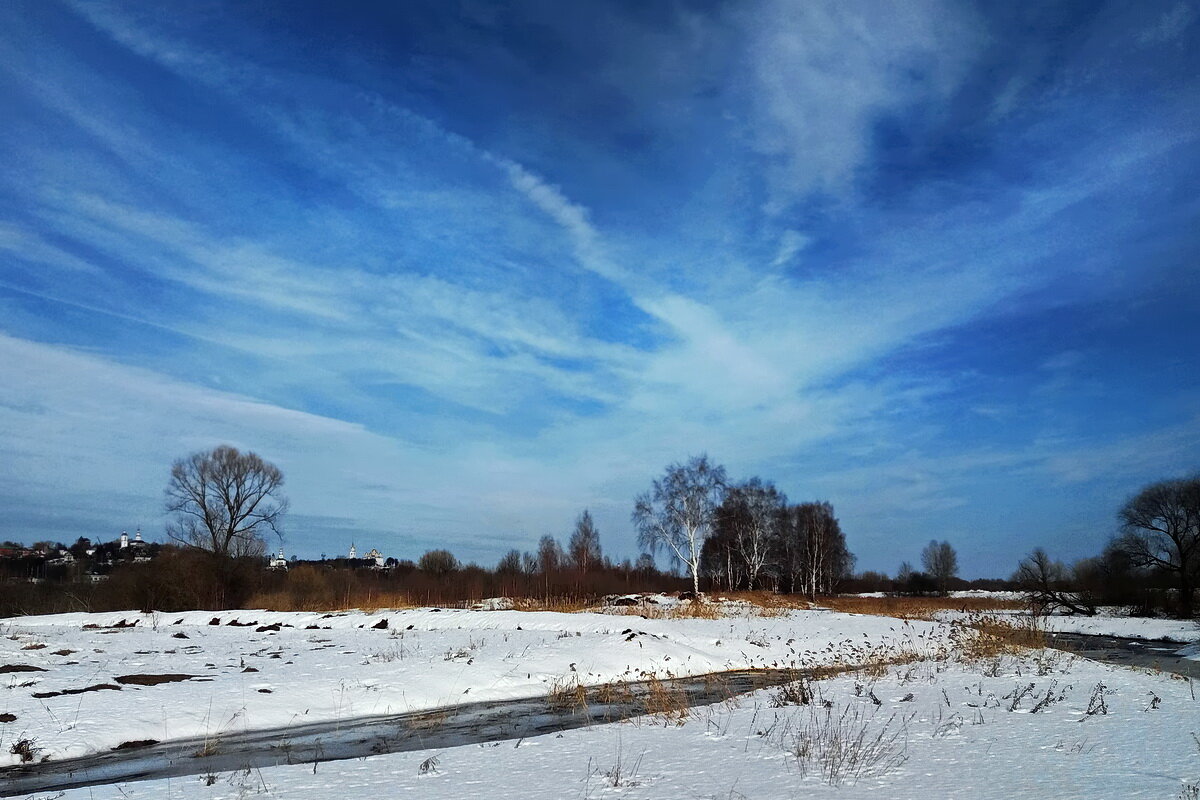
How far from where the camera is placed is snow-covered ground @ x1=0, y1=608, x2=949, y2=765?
33.1 ft

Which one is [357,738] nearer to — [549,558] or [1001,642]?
[1001,642]

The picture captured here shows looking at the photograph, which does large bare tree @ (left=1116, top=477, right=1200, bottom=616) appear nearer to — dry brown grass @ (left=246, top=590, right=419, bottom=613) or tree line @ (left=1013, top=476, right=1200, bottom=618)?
tree line @ (left=1013, top=476, right=1200, bottom=618)

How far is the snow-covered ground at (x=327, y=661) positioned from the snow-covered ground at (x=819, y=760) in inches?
173

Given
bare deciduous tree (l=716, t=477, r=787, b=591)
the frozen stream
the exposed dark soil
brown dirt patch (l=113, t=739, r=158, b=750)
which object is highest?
bare deciduous tree (l=716, t=477, r=787, b=591)

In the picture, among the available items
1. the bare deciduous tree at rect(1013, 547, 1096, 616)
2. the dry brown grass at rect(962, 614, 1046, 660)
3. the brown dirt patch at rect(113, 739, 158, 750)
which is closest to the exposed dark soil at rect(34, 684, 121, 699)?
the brown dirt patch at rect(113, 739, 158, 750)

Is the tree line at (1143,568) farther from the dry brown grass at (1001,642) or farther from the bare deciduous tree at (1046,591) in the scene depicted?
the dry brown grass at (1001,642)

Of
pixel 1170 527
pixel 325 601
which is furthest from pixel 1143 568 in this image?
pixel 325 601

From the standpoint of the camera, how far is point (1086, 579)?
4512 centimetres

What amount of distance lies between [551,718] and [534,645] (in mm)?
7535

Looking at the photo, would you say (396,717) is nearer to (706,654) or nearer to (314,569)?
(706,654)

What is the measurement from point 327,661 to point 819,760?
12.2 metres

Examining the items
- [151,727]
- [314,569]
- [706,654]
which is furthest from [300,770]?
[314,569]

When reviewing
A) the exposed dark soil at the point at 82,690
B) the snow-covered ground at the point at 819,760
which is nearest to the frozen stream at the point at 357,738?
the snow-covered ground at the point at 819,760

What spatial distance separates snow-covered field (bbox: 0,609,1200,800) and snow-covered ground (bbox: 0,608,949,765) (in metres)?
0.06
